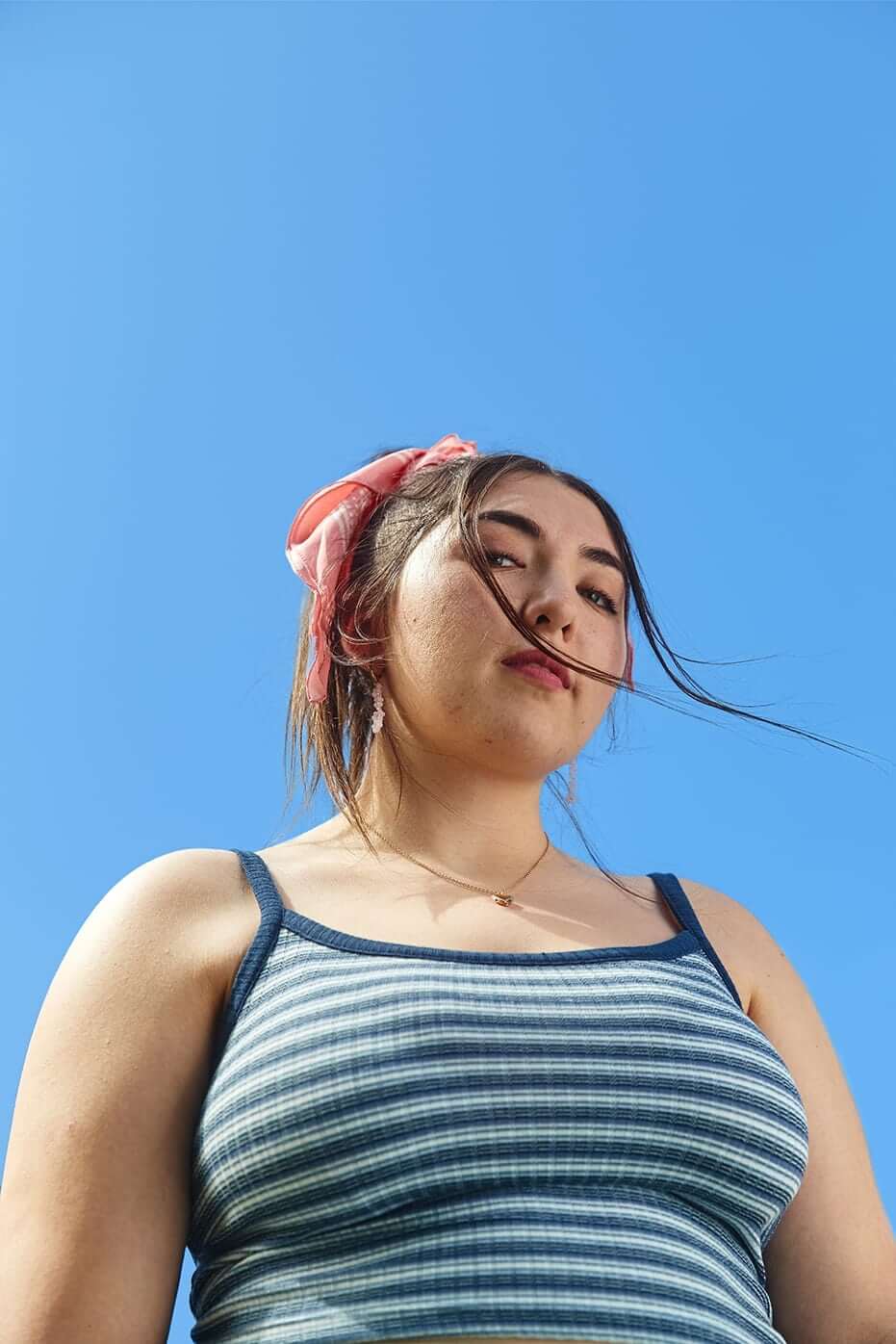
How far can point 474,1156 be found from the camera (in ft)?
4.36

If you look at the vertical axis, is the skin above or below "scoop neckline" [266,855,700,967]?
above

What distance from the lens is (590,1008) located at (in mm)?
1472

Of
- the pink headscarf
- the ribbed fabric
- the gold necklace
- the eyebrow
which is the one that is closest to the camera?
the ribbed fabric

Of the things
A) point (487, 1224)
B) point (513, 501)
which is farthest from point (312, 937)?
point (513, 501)

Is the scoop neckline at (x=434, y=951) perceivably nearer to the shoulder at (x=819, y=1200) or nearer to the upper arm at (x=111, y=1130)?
the upper arm at (x=111, y=1130)

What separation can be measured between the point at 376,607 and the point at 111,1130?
804mm

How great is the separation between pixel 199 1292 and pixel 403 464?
1.23 meters

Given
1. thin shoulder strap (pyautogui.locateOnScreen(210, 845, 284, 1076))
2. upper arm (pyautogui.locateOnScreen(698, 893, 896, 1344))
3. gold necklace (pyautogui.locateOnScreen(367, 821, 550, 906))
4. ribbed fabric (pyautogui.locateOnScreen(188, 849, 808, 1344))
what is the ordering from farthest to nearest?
gold necklace (pyautogui.locateOnScreen(367, 821, 550, 906)), upper arm (pyautogui.locateOnScreen(698, 893, 896, 1344)), thin shoulder strap (pyautogui.locateOnScreen(210, 845, 284, 1076)), ribbed fabric (pyautogui.locateOnScreen(188, 849, 808, 1344))

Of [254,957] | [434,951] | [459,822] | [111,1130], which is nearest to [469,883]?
[459,822]

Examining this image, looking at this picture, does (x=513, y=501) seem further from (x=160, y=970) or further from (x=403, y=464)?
(x=160, y=970)

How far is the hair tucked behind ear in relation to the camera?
1878 millimetres

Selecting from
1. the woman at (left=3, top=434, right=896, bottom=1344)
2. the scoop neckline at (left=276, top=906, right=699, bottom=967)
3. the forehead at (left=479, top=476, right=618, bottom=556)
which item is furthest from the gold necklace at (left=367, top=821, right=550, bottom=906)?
the forehead at (left=479, top=476, right=618, bottom=556)

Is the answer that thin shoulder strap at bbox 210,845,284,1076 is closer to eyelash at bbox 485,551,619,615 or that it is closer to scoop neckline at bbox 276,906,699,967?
scoop neckline at bbox 276,906,699,967

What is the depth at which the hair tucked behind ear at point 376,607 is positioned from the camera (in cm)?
188
